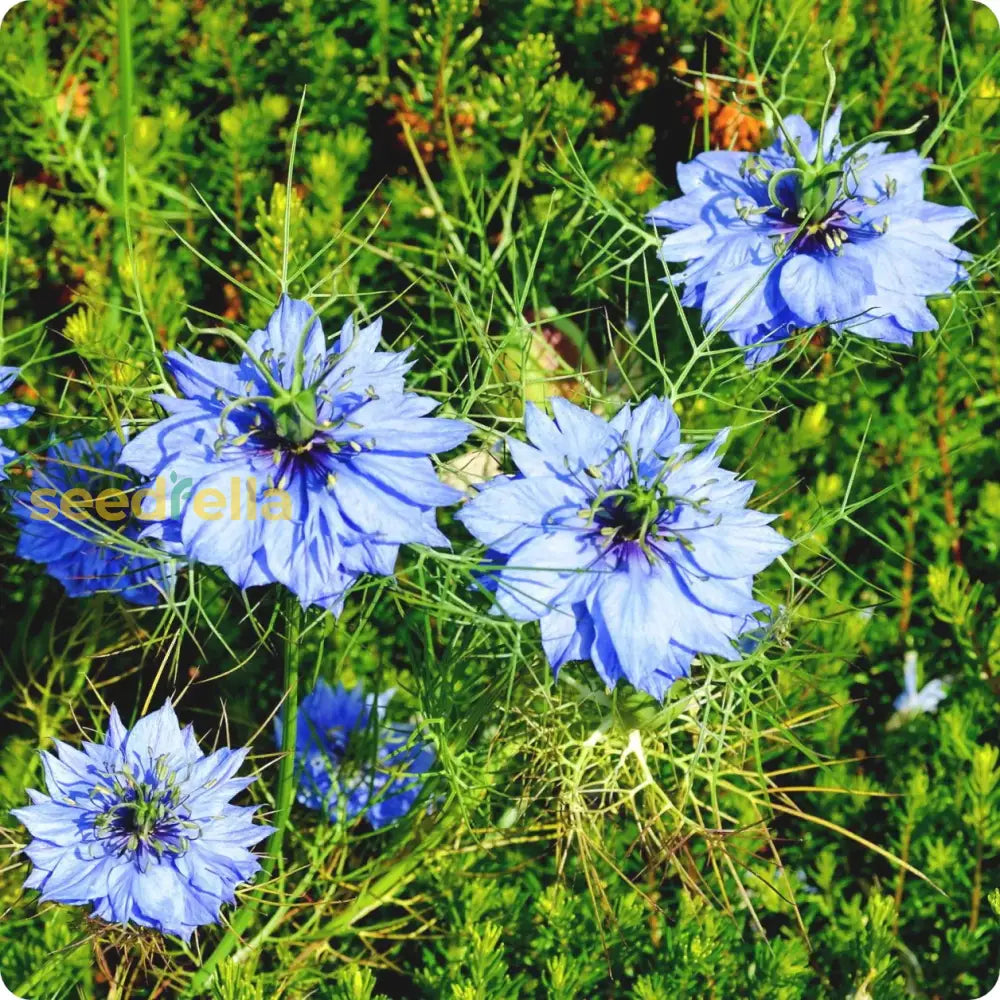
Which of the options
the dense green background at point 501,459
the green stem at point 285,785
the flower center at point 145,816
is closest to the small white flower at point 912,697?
the dense green background at point 501,459

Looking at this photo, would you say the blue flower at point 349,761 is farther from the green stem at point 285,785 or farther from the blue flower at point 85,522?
the blue flower at point 85,522

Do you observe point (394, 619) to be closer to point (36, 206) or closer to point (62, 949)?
point (62, 949)

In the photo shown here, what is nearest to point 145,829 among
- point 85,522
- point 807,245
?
point 85,522

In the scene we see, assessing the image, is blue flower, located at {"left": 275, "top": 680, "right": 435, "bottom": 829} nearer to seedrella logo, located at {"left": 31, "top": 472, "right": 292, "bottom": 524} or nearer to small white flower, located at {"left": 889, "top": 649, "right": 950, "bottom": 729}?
seedrella logo, located at {"left": 31, "top": 472, "right": 292, "bottom": 524}

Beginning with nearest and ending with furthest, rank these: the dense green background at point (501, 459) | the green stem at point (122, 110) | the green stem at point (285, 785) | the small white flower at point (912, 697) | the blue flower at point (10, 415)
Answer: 1. the green stem at point (285, 785)
2. the blue flower at point (10, 415)
3. the dense green background at point (501, 459)
4. the green stem at point (122, 110)
5. the small white flower at point (912, 697)

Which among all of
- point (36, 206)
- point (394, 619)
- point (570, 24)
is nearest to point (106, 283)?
point (36, 206)

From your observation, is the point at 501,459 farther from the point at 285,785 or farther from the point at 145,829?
the point at 145,829
